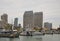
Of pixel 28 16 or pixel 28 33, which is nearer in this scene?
pixel 28 33

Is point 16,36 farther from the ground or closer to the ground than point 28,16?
closer to the ground

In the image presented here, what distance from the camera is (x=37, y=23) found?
13325cm

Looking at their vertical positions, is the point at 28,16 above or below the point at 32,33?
above

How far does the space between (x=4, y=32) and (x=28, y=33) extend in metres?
17.1

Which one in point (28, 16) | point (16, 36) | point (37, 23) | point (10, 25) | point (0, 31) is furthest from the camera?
point (37, 23)

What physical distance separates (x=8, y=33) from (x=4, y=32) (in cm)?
157

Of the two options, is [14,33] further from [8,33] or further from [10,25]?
[10,25]

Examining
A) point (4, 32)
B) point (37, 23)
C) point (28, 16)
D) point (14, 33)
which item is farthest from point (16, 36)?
point (37, 23)

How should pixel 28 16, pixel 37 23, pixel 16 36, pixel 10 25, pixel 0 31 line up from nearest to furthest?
pixel 16 36
pixel 0 31
pixel 10 25
pixel 28 16
pixel 37 23

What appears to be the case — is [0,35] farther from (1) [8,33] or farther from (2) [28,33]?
(2) [28,33]

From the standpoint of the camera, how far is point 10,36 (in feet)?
193

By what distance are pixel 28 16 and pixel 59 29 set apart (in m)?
24.9

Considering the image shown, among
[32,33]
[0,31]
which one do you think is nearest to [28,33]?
[32,33]

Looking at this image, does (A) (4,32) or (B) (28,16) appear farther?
(B) (28,16)
